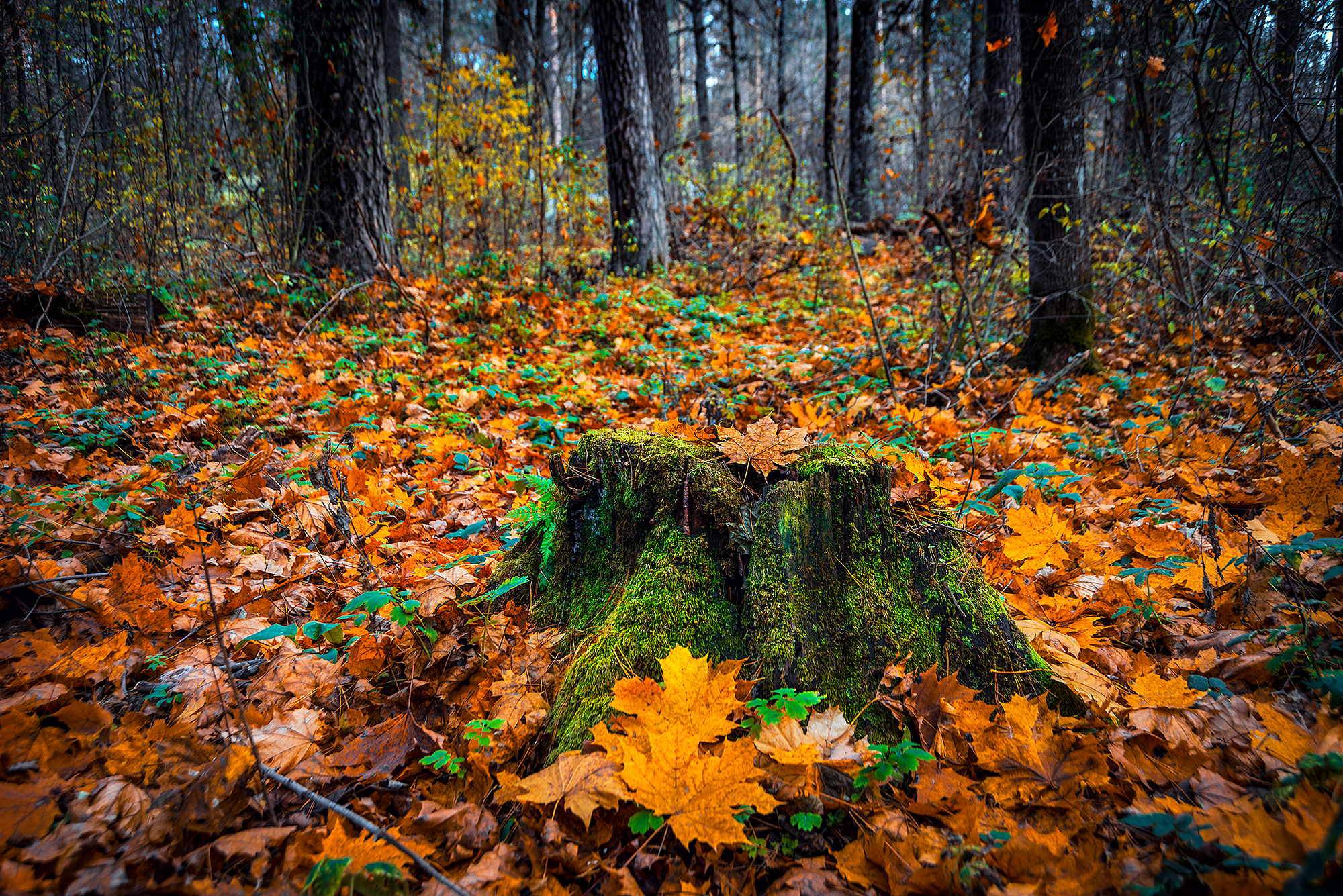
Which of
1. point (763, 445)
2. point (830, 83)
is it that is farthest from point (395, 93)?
point (763, 445)

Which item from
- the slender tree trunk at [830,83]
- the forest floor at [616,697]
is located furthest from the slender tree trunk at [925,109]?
the forest floor at [616,697]

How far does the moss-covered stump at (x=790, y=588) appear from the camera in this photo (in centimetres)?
153

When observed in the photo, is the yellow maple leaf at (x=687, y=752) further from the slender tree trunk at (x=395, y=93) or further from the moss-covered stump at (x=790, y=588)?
the slender tree trunk at (x=395, y=93)

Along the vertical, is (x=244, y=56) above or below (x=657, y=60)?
below

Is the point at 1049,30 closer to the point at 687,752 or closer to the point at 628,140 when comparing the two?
the point at 687,752

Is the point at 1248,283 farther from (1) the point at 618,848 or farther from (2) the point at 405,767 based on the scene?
(2) the point at 405,767

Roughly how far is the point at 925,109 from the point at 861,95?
1.25m

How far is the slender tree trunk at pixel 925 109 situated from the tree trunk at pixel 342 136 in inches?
274

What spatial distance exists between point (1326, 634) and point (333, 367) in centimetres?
543

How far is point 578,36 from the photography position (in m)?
7.36

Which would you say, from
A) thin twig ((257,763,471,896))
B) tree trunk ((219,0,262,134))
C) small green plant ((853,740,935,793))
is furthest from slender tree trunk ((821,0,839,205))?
thin twig ((257,763,471,896))

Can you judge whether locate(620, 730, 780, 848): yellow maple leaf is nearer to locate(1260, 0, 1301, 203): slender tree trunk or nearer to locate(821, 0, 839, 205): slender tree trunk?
locate(1260, 0, 1301, 203): slender tree trunk

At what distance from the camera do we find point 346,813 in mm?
1134

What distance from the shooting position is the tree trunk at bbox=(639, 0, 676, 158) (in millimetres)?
10180
